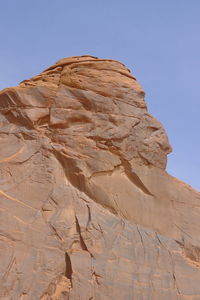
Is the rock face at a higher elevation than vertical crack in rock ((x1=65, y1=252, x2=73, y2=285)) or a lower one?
higher

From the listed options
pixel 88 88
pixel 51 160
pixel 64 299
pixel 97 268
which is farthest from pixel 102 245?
pixel 88 88

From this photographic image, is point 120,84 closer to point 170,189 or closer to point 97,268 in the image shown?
point 170,189

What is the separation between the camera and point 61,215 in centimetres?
1083

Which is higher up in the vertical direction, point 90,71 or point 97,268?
point 90,71

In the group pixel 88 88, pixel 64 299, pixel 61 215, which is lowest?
pixel 64 299

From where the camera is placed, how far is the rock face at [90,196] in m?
10.2

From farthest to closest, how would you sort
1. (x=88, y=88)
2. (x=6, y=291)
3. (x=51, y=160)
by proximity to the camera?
1. (x=88, y=88)
2. (x=51, y=160)
3. (x=6, y=291)

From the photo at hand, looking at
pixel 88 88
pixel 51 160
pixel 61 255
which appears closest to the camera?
pixel 61 255

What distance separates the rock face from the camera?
403 inches

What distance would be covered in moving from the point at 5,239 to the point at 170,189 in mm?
4158

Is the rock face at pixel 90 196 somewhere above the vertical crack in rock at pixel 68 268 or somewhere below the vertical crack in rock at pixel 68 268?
above

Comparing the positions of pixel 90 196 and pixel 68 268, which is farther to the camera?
pixel 90 196

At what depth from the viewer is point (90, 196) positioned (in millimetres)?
11375

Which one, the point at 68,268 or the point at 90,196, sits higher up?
the point at 90,196
